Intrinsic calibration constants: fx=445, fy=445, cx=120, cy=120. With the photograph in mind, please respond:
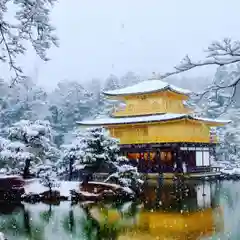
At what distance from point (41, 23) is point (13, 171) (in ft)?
50.9

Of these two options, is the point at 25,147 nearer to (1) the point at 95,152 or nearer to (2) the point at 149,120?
(1) the point at 95,152

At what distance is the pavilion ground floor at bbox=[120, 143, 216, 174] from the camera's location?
31281 mm

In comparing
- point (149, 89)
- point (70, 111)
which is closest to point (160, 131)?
point (149, 89)

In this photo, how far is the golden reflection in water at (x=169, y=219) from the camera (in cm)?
1023

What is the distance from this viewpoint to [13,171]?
70.5ft

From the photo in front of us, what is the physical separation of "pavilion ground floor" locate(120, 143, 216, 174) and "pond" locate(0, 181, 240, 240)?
13.8 m

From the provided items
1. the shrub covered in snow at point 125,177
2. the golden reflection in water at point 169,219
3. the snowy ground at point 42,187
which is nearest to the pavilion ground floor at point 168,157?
the shrub covered in snow at point 125,177

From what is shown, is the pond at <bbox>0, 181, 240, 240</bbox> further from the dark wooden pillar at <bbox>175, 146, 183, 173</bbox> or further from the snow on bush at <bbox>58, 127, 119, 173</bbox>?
the dark wooden pillar at <bbox>175, 146, 183, 173</bbox>

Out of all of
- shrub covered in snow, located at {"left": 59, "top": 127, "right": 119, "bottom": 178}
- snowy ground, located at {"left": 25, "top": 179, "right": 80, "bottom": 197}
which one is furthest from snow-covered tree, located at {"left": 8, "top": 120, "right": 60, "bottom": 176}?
shrub covered in snow, located at {"left": 59, "top": 127, "right": 119, "bottom": 178}

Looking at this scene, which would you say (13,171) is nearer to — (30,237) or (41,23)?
(30,237)

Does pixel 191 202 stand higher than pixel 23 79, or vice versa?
pixel 23 79

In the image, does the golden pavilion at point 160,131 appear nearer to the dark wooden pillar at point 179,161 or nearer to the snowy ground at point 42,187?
the dark wooden pillar at point 179,161

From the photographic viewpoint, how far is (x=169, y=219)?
12453 mm

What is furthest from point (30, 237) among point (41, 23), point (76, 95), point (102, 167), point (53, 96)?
point (53, 96)
